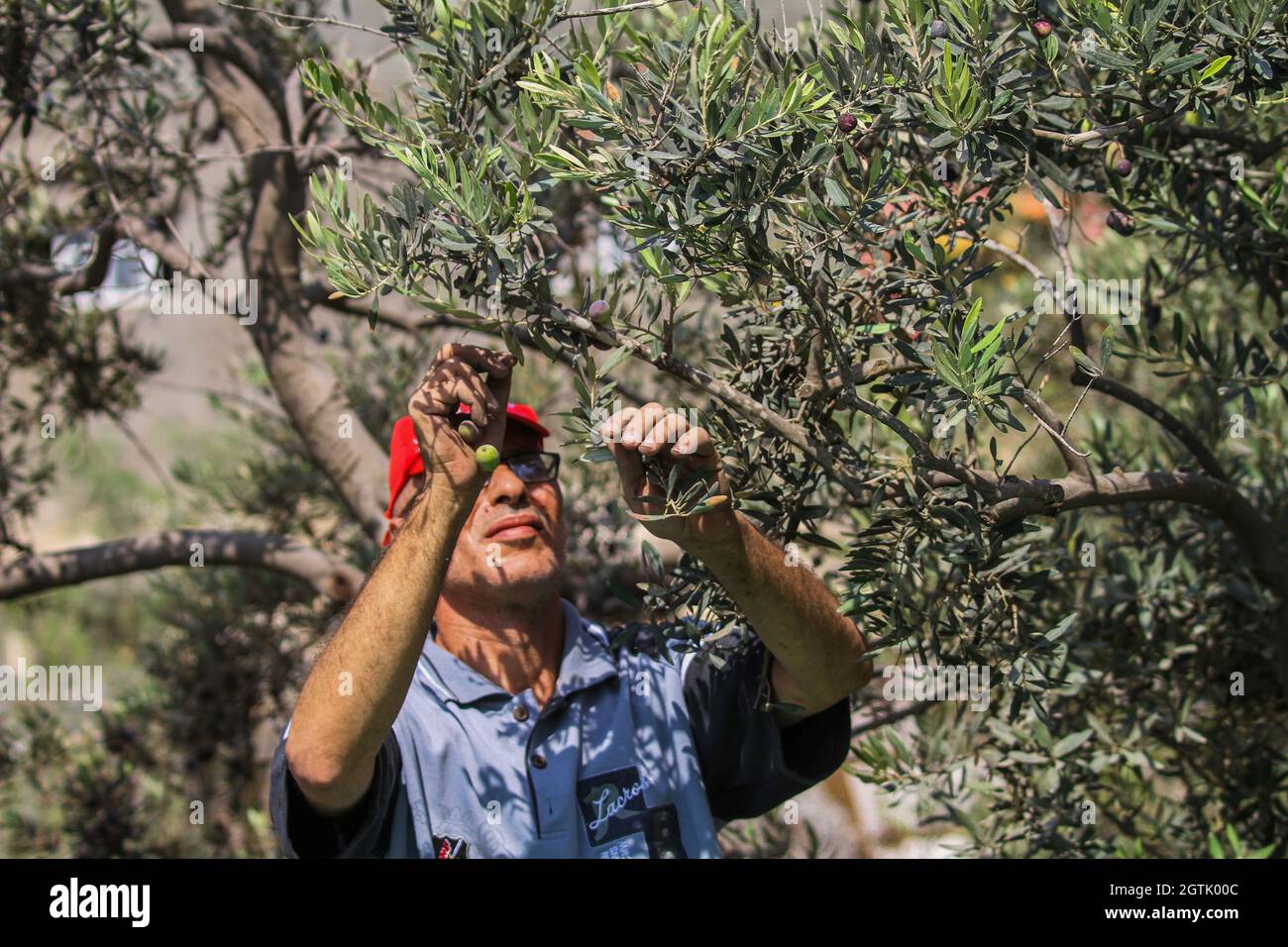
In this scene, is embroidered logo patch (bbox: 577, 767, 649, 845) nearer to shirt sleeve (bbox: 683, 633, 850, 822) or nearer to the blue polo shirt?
the blue polo shirt

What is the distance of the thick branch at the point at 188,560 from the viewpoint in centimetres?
392

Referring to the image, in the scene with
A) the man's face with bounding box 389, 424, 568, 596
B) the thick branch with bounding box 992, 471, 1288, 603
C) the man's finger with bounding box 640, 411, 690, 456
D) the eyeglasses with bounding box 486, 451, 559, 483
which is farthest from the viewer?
the eyeglasses with bounding box 486, 451, 559, 483

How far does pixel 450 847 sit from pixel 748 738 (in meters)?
0.65

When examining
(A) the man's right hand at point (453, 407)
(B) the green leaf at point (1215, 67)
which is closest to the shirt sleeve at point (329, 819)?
(A) the man's right hand at point (453, 407)

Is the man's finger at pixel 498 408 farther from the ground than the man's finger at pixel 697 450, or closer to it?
farther from the ground

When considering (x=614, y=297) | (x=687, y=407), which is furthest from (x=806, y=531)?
(x=614, y=297)

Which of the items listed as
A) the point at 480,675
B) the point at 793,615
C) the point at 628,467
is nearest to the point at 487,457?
the point at 628,467

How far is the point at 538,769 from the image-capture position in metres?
2.68

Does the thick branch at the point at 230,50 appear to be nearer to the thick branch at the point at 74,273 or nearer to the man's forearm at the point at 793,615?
the thick branch at the point at 74,273

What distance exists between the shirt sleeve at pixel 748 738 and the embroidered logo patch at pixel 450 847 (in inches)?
21.8

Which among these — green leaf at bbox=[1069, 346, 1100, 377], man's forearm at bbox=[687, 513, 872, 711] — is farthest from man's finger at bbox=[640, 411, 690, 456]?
green leaf at bbox=[1069, 346, 1100, 377]

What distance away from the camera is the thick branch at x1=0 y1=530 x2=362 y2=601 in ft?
12.9

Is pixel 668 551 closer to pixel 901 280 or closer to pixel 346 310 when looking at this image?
pixel 346 310

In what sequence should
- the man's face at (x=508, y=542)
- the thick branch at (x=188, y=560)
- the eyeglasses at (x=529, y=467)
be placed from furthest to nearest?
the thick branch at (x=188, y=560)
the eyeglasses at (x=529, y=467)
the man's face at (x=508, y=542)
